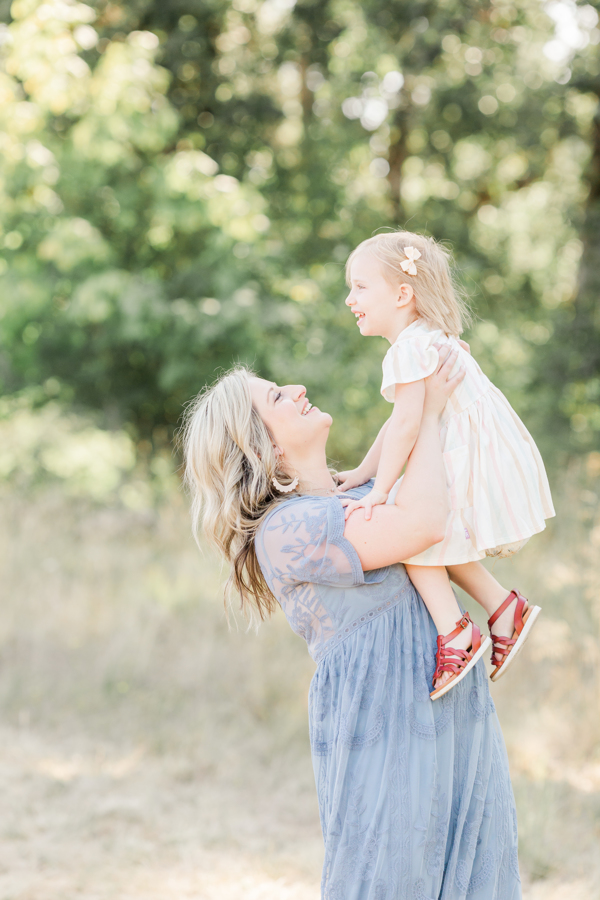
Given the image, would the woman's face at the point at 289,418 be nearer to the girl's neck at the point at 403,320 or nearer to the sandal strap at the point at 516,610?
the girl's neck at the point at 403,320

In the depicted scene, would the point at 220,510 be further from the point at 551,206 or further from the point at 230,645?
the point at 551,206

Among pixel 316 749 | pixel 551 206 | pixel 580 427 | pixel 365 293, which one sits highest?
pixel 551 206

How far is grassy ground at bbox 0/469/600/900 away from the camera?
3266mm

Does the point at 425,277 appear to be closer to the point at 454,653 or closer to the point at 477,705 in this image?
the point at 454,653

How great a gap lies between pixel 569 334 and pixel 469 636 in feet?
25.5

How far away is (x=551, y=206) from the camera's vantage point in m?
11.4

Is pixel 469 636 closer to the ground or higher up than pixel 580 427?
closer to the ground

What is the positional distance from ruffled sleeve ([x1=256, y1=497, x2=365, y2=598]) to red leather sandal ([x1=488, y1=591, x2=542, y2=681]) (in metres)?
0.40

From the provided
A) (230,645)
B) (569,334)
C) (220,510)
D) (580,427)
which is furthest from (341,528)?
(569,334)

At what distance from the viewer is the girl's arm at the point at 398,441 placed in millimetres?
1711

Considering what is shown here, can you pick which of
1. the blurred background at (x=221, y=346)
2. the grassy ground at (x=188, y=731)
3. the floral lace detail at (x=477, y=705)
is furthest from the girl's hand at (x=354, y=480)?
the grassy ground at (x=188, y=731)

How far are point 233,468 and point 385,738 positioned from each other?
68 centimetres

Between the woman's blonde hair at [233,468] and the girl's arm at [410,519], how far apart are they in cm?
27

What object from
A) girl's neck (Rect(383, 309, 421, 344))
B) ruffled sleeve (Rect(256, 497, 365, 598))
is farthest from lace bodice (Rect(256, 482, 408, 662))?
girl's neck (Rect(383, 309, 421, 344))
